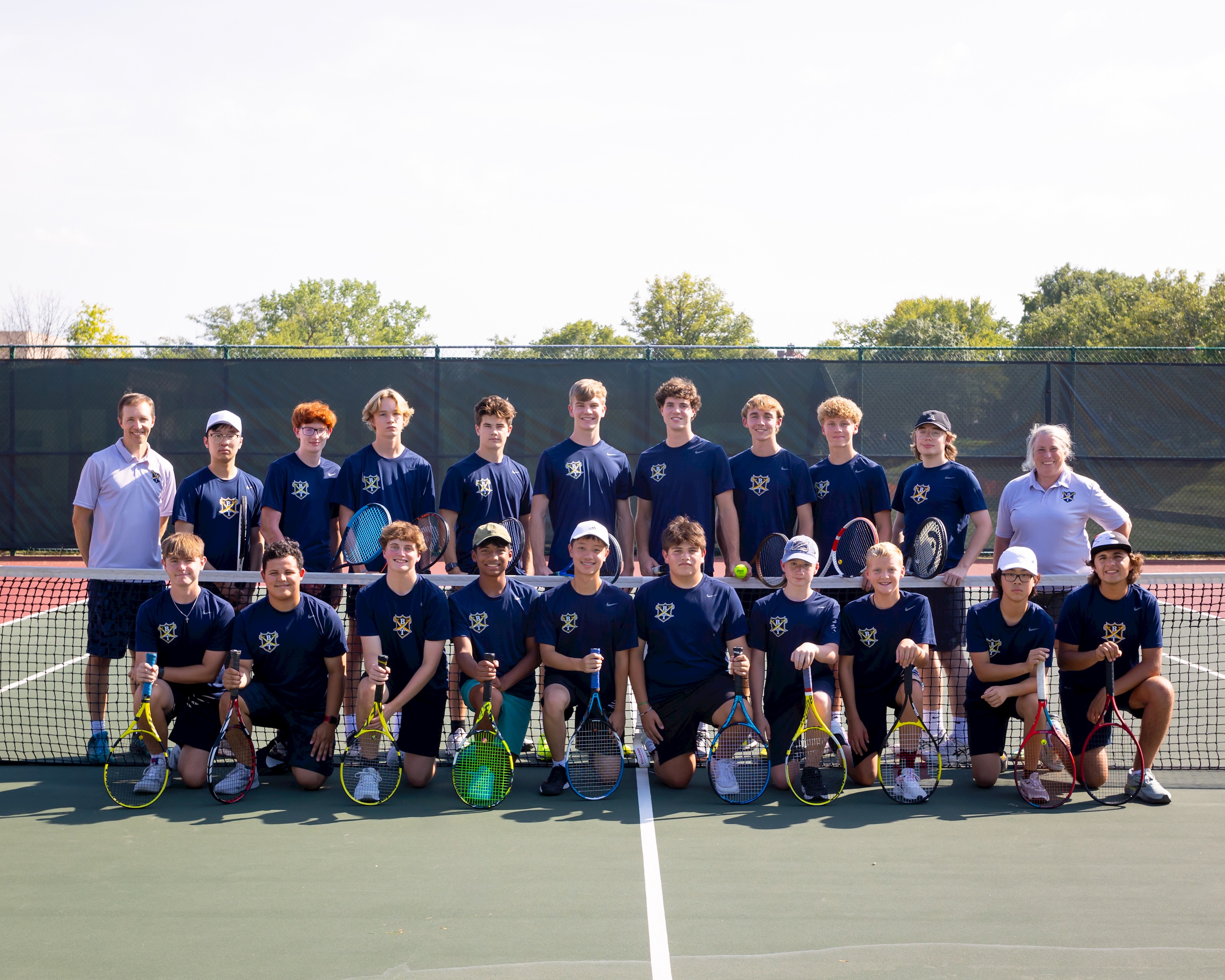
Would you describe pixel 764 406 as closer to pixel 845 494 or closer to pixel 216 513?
pixel 845 494

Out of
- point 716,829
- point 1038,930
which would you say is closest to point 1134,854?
point 1038,930

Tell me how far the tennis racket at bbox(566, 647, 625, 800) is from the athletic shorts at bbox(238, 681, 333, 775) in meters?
1.10

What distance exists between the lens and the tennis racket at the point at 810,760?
4508 mm

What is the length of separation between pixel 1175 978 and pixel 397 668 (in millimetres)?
3195

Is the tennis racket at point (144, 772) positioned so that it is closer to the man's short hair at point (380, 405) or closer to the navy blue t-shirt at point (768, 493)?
the man's short hair at point (380, 405)

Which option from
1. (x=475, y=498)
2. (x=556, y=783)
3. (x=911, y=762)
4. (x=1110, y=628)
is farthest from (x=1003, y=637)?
(x=475, y=498)

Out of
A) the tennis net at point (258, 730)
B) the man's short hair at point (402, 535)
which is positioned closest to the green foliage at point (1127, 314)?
the tennis net at point (258, 730)

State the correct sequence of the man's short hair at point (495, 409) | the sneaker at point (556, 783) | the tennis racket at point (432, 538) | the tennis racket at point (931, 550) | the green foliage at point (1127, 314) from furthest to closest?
1. the green foliage at point (1127, 314)
2. the man's short hair at point (495, 409)
3. the tennis racket at point (432, 538)
4. the tennis racket at point (931, 550)
5. the sneaker at point (556, 783)

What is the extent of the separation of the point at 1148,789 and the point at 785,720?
1562 millimetres

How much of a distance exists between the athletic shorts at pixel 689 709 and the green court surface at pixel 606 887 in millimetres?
213

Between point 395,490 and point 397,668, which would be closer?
point 397,668

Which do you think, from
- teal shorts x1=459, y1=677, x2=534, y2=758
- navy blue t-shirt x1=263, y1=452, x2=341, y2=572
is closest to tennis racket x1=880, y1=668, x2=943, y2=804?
teal shorts x1=459, y1=677, x2=534, y2=758

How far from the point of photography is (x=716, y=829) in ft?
13.8

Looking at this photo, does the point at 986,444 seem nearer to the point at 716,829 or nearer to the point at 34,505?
the point at 716,829
